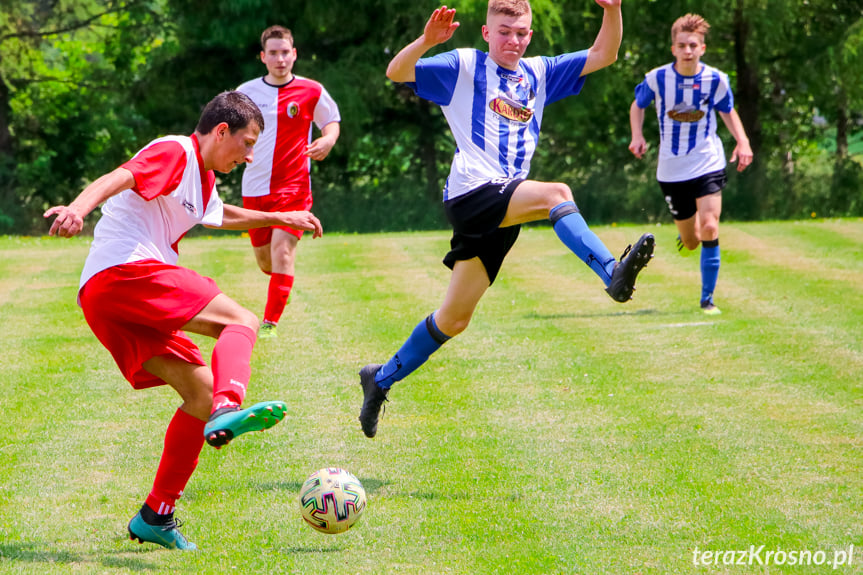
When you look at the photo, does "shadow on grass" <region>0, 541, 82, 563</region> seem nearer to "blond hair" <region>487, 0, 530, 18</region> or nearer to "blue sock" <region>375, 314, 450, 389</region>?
"blue sock" <region>375, 314, 450, 389</region>

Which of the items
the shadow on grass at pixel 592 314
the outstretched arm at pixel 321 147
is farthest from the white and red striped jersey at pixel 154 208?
the shadow on grass at pixel 592 314

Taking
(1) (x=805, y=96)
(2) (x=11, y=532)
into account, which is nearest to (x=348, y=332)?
(2) (x=11, y=532)

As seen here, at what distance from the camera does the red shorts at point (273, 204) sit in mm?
9000

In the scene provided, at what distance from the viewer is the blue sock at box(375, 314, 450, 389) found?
5.92 meters

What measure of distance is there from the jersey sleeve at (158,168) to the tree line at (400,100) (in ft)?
54.8

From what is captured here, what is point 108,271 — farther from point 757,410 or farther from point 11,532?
point 757,410

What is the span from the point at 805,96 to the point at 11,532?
23447 mm

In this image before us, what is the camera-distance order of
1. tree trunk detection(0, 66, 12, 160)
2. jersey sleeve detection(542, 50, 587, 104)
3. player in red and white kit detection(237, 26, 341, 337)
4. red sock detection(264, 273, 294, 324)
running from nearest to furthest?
jersey sleeve detection(542, 50, 587, 104) < red sock detection(264, 273, 294, 324) < player in red and white kit detection(237, 26, 341, 337) < tree trunk detection(0, 66, 12, 160)

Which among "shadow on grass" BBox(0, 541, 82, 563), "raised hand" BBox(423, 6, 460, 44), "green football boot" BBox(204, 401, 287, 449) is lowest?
"shadow on grass" BBox(0, 541, 82, 563)

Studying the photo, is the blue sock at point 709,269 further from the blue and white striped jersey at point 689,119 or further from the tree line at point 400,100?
the tree line at point 400,100

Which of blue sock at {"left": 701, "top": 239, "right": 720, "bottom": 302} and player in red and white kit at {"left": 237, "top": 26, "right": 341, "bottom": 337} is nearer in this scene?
player in red and white kit at {"left": 237, "top": 26, "right": 341, "bottom": 337}

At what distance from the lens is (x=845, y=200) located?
75.4 ft

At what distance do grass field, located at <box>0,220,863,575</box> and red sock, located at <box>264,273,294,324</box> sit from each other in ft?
0.72

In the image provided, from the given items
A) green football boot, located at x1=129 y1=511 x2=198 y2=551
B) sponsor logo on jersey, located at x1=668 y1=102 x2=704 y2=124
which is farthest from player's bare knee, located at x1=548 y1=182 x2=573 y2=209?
sponsor logo on jersey, located at x1=668 y1=102 x2=704 y2=124
